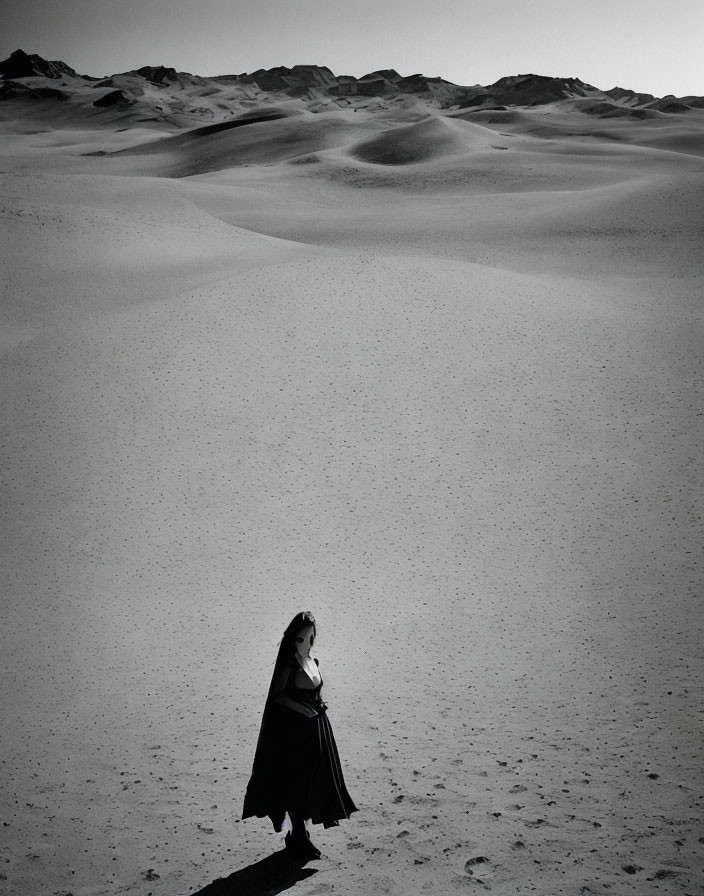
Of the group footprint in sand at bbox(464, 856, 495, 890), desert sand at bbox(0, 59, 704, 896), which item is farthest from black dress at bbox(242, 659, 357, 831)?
footprint in sand at bbox(464, 856, 495, 890)

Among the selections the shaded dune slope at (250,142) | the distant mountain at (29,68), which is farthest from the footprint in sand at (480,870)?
the distant mountain at (29,68)

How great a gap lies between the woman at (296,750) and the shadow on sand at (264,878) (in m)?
0.46

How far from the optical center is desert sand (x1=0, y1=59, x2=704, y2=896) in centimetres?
684

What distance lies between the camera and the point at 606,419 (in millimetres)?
15008

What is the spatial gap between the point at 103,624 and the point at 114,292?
12.8 meters

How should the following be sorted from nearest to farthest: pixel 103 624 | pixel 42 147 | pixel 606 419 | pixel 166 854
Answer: pixel 166 854 → pixel 103 624 → pixel 606 419 → pixel 42 147

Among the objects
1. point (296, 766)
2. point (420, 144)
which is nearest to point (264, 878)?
point (296, 766)

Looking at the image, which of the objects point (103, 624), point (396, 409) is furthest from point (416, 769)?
point (396, 409)

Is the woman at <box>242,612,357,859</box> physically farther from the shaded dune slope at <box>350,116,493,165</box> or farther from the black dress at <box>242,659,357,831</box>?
the shaded dune slope at <box>350,116,493,165</box>

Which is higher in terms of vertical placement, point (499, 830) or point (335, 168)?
point (335, 168)

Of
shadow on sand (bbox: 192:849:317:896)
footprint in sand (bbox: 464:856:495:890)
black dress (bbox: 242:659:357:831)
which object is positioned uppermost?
black dress (bbox: 242:659:357:831)

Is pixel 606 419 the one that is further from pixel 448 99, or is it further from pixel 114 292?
pixel 448 99

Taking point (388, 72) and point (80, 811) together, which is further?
point (388, 72)

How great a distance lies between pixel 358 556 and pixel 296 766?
17.9 feet
